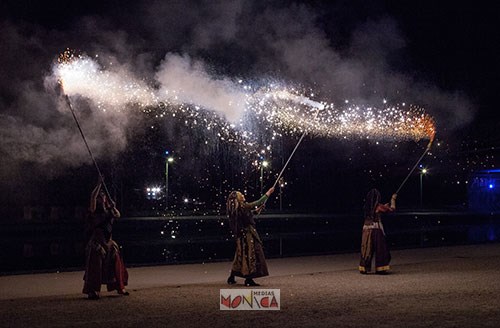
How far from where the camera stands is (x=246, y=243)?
11.1 metres

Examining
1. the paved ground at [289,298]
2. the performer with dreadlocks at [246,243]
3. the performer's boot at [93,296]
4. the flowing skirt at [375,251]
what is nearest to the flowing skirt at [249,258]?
the performer with dreadlocks at [246,243]

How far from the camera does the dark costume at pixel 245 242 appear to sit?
36.0 ft

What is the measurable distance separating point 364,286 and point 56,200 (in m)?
33.9

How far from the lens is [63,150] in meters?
25.6

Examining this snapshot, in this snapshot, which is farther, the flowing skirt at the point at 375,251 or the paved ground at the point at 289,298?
the flowing skirt at the point at 375,251

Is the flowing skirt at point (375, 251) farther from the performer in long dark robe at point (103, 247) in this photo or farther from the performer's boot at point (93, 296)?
the performer's boot at point (93, 296)

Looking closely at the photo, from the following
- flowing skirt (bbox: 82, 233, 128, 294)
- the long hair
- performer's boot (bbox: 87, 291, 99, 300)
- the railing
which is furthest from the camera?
the railing

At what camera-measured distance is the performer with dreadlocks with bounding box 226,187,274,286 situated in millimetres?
10984

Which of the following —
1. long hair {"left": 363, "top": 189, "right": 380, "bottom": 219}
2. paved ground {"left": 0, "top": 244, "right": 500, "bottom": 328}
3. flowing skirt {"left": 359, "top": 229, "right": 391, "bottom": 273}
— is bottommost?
paved ground {"left": 0, "top": 244, "right": 500, "bottom": 328}

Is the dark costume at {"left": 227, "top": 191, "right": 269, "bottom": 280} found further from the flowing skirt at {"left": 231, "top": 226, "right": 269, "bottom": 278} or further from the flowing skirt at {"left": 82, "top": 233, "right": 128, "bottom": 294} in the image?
the flowing skirt at {"left": 82, "top": 233, "right": 128, "bottom": 294}

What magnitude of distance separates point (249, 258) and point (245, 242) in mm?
297

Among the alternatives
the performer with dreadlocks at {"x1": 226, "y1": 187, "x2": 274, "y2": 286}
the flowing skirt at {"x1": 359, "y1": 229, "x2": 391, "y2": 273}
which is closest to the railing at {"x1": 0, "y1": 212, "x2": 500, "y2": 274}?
the flowing skirt at {"x1": 359, "y1": 229, "x2": 391, "y2": 273}

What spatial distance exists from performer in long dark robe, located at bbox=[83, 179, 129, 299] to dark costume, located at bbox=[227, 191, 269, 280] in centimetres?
186

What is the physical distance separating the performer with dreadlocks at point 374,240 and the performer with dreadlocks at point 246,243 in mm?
2647
